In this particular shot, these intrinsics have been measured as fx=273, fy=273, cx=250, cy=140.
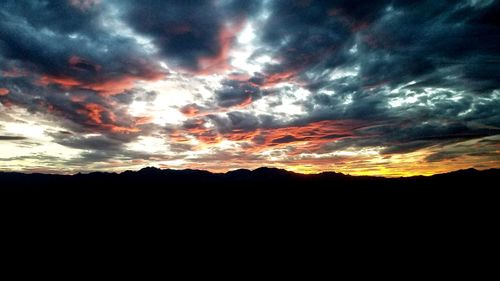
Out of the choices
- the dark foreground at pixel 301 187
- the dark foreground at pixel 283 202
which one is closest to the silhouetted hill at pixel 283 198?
the dark foreground at pixel 301 187

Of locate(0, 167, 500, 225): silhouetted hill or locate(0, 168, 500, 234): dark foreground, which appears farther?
locate(0, 167, 500, 225): silhouetted hill

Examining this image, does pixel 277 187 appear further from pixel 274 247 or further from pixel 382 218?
pixel 274 247

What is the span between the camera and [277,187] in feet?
317

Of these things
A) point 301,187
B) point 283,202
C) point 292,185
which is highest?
point 292,185

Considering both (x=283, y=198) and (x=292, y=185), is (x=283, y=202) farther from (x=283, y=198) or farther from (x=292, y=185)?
(x=292, y=185)

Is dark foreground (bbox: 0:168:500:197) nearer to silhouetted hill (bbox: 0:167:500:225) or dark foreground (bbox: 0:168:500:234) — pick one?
silhouetted hill (bbox: 0:167:500:225)

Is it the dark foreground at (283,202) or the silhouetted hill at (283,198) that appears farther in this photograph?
the silhouetted hill at (283,198)

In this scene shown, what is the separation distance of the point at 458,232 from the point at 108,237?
59.4 meters

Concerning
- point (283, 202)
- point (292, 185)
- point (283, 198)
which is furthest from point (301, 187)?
point (283, 202)

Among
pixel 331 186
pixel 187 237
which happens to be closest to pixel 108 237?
pixel 187 237

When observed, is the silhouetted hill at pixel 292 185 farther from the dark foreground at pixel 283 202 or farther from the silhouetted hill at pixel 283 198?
the dark foreground at pixel 283 202

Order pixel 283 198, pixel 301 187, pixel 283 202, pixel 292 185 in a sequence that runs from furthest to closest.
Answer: pixel 292 185, pixel 301 187, pixel 283 198, pixel 283 202

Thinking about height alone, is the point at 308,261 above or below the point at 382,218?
below

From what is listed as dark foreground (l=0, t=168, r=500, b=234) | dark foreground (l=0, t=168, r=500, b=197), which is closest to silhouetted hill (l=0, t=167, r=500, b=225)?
dark foreground (l=0, t=168, r=500, b=197)
